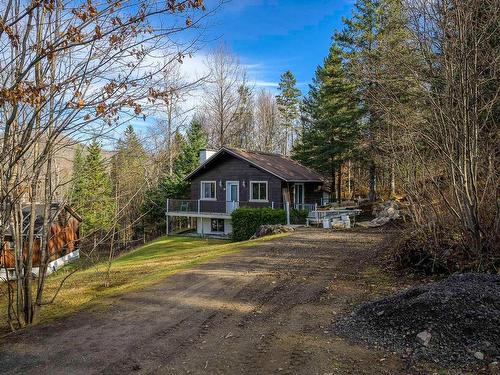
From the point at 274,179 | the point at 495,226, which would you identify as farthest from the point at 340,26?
the point at 495,226

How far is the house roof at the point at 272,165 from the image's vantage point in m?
24.2

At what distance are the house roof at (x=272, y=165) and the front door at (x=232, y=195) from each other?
6.26ft

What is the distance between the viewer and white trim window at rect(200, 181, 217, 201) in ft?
89.8

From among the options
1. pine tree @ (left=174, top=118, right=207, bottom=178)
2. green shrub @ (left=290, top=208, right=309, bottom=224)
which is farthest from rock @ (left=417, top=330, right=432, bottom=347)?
pine tree @ (left=174, top=118, right=207, bottom=178)

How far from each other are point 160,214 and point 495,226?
30459 millimetres

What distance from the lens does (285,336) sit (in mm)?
4922

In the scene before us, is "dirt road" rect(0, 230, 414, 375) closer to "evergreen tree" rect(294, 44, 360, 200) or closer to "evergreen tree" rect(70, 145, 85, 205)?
"evergreen tree" rect(70, 145, 85, 205)

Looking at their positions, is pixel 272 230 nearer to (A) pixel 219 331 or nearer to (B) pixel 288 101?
(A) pixel 219 331

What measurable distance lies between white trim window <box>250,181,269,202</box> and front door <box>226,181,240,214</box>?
1057mm

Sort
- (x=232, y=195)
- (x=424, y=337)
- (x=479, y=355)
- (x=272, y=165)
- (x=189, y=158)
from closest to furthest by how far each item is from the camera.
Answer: (x=479, y=355)
(x=424, y=337)
(x=272, y=165)
(x=232, y=195)
(x=189, y=158)

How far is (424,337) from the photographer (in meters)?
4.30

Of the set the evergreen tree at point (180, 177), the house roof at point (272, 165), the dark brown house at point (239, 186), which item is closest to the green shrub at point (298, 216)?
the dark brown house at point (239, 186)

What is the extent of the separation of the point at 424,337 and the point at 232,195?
22.2 metres

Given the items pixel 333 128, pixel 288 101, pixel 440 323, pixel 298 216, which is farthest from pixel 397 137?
pixel 288 101
